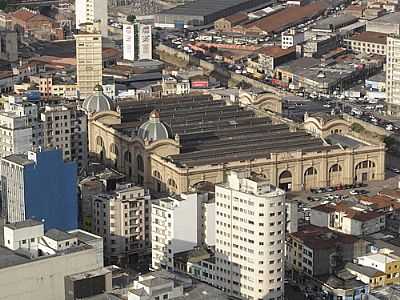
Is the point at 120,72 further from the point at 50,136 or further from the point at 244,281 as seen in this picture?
the point at 244,281

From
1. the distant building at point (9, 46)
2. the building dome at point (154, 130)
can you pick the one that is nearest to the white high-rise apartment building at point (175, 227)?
the building dome at point (154, 130)

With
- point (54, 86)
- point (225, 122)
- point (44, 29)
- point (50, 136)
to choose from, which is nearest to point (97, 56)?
point (54, 86)

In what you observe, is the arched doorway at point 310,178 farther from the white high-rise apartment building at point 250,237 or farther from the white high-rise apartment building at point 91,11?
the white high-rise apartment building at point 91,11

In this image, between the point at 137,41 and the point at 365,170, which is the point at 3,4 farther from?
the point at 365,170

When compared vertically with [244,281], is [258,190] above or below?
above

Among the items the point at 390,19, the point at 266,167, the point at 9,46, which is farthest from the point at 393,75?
the point at 9,46

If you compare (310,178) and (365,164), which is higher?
(365,164)
